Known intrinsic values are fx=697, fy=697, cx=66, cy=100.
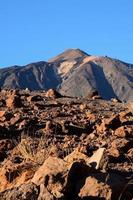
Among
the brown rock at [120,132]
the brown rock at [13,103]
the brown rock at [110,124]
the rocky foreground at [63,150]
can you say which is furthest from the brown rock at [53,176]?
the brown rock at [13,103]

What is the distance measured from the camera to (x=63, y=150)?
1149 centimetres

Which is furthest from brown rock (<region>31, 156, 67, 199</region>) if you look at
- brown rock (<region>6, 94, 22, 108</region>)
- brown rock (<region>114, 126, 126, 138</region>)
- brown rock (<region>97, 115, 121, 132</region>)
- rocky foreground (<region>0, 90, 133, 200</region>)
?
brown rock (<region>6, 94, 22, 108</region>)

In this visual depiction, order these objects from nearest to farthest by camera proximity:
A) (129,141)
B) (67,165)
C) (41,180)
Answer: (41,180), (67,165), (129,141)

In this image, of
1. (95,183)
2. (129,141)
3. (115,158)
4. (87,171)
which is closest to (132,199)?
(95,183)

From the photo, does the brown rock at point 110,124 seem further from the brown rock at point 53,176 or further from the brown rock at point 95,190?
the brown rock at point 95,190

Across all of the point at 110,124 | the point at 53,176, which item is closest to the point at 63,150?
the point at 110,124

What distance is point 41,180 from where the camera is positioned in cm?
791

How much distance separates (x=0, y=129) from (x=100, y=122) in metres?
2.37

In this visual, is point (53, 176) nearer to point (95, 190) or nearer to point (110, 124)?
point (95, 190)

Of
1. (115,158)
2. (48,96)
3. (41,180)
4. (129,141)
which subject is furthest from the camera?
(48,96)

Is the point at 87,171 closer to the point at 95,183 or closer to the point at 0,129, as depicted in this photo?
the point at 95,183

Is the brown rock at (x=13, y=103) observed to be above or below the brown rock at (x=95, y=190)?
below

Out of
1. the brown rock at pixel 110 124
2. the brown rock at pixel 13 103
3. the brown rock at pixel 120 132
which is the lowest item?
the brown rock at pixel 13 103

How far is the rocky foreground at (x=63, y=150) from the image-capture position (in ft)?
25.5
